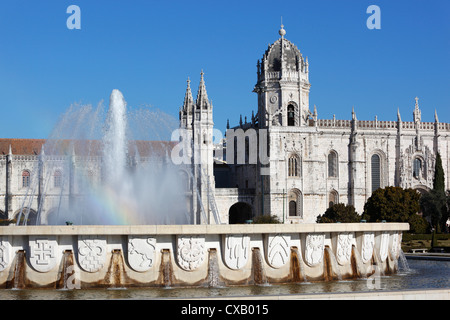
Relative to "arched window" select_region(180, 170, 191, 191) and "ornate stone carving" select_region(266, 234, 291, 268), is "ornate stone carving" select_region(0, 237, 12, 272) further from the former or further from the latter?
"arched window" select_region(180, 170, 191, 191)

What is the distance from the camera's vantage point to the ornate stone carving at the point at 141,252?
655 inches

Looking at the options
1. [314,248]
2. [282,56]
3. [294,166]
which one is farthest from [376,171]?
[314,248]

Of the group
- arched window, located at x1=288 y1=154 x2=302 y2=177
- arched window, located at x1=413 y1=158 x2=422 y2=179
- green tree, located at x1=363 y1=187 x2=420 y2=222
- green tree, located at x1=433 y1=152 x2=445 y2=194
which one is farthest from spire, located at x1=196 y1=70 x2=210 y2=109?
green tree, located at x1=433 y1=152 x2=445 y2=194

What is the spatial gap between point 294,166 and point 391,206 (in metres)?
9.88

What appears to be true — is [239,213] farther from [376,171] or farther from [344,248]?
[344,248]

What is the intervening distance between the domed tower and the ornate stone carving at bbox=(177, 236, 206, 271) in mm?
43878

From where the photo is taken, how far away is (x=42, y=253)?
54.2 feet

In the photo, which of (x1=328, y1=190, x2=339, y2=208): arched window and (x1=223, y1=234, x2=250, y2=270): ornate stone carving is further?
(x1=328, y1=190, x2=339, y2=208): arched window

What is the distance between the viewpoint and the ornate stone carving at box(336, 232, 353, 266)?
18.5 meters

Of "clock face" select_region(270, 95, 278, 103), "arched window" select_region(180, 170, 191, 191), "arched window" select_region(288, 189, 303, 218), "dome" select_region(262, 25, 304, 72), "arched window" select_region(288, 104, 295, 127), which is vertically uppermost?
"dome" select_region(262, 25, 304, 72)

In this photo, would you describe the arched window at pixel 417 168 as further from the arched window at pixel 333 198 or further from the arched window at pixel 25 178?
the arched window at pixel 25 178

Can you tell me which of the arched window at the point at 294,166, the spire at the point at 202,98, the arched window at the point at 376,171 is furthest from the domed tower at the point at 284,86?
the arched window at the point at 376,171

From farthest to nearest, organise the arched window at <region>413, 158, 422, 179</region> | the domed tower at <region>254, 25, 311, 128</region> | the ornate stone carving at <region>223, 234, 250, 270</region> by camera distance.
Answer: the arched window at <region>413, 158, 422, 179</region> < the domed tower at <region>254, 25, 311, 128</region> < the ornate stone carving at <region>223, 234, 250, 270</region>

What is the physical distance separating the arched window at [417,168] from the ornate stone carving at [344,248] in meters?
48.9
